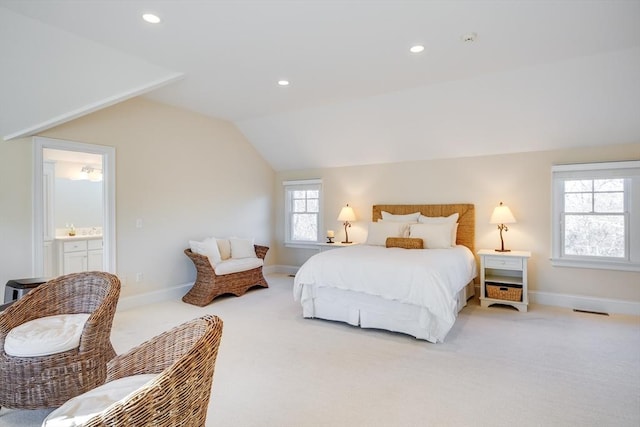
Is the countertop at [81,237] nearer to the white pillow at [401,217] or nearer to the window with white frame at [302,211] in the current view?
the window with white frame at [302,211]

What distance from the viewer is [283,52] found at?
3346mm

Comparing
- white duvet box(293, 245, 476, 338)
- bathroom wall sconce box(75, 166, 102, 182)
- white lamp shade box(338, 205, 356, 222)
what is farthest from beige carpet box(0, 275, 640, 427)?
bathroom wall sconce box(75, 166, 102, 182)

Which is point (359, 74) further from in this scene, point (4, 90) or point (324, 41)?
point (4, 90)

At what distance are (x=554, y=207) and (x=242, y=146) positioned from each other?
4911 mm

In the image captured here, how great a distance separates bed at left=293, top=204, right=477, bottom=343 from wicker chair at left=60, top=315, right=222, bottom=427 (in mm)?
2328

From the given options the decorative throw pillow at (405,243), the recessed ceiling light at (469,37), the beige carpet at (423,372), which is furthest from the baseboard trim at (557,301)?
the recessed ceiling light at (469,37)

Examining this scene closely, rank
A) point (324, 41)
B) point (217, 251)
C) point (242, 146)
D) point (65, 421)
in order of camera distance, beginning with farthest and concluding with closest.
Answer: point (242, 146) < point (217, 251) < point (324, 41) < point (65, 421)

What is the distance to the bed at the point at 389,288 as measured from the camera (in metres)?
3.33

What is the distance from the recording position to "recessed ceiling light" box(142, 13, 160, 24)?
8.79 feet

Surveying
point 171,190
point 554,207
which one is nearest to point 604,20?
point 554,207

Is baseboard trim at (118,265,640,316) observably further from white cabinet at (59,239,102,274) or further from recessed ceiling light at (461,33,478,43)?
recessed ceiling light at (461,33,478,43)

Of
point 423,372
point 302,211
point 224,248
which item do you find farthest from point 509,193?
point 224,248

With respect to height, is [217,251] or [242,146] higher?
[242,146]

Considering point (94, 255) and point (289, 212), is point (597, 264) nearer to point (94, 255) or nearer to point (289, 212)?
point (289, 212)
